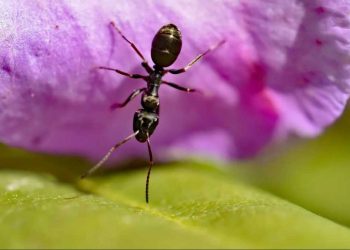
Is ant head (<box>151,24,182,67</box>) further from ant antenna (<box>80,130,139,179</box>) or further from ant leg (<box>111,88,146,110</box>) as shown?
ant antenna (<box>80,130,139,179</box>)

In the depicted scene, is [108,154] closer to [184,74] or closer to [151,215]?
[184,74]

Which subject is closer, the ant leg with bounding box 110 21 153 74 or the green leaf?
the green leaf

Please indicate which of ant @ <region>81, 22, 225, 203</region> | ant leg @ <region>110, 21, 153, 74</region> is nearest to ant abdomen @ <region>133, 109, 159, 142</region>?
ant @ <region>81, 22, 225, 203</region>

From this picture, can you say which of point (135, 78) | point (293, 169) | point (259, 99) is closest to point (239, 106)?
point (259, 99)

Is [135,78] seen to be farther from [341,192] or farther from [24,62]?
[341,192]

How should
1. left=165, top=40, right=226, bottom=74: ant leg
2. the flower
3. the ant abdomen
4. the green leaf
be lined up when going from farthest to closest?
the ant abdomen, left=165, top=40, right=226, bottom=74: ant leg, the flower, the green leaf

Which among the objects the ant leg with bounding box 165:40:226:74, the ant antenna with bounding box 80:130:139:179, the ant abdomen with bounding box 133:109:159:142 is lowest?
the ant antenna with bounding box 80:130:139:179
